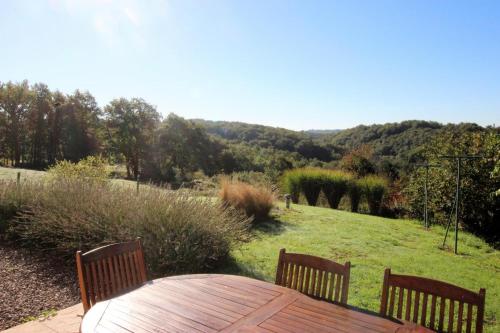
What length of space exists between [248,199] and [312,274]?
17.3ft

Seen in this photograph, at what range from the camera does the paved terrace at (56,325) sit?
9.26 feet

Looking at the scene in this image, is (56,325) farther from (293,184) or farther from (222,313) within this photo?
(293,184)

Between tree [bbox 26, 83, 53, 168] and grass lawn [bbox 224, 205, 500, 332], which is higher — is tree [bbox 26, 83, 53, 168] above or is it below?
above

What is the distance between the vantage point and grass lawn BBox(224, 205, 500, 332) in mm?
4234

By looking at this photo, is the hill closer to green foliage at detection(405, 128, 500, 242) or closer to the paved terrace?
green foliage at detection(405, 128, 500, 242)

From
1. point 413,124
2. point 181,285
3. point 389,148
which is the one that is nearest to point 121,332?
point 181,285

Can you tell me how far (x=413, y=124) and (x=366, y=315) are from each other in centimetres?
3432

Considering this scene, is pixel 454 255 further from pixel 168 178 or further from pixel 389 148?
pixel 389 148

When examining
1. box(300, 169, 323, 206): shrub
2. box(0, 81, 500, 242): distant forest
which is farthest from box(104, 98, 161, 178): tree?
box(300, 169, 323, 206): shrub

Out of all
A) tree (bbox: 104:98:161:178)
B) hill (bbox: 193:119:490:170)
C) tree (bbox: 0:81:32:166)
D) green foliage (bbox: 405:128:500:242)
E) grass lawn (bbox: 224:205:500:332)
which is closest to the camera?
grass lawn (bbox: 224:205:500:332)

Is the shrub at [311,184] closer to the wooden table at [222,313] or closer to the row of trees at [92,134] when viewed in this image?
the wooden table at [222,313]

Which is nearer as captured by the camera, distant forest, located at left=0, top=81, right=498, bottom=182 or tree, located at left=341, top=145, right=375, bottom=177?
tree, located at left=341, top=145, right=375, bottom=177

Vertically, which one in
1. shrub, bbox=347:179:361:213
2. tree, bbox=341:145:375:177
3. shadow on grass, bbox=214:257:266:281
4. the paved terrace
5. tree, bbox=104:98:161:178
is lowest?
the paved terrace

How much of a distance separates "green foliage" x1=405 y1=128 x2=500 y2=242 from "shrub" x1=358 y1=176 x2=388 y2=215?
1.21 m
